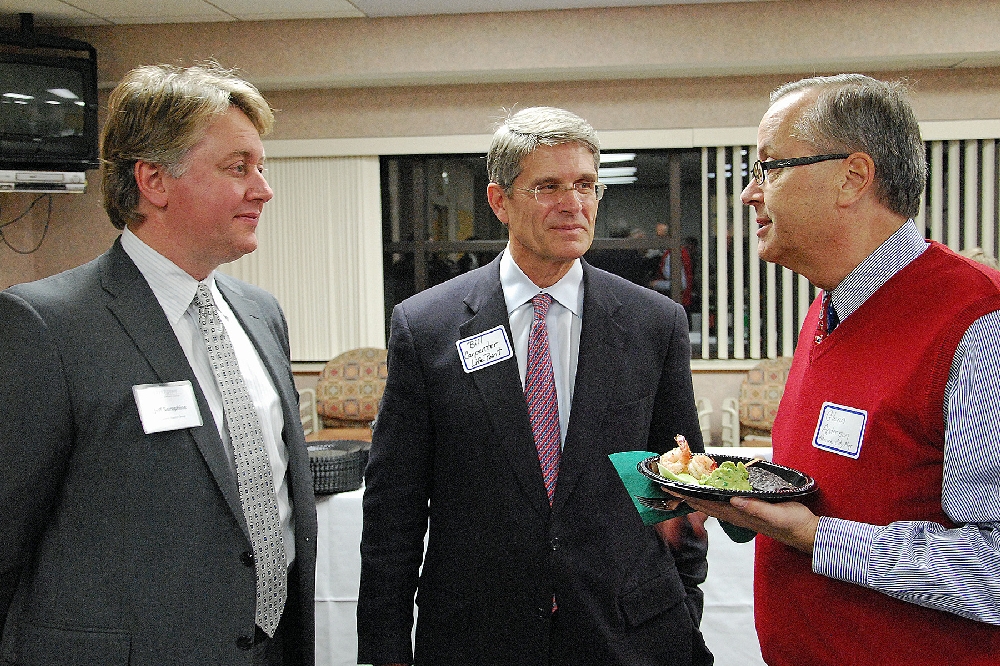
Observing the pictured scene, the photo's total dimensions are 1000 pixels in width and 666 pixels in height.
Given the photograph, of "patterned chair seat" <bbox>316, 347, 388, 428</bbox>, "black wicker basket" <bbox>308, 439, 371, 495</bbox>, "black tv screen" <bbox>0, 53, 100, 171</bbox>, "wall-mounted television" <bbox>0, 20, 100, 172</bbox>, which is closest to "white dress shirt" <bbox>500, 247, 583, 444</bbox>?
"black wicker basket" <bbox>308, 439, 371, 495</bbox>

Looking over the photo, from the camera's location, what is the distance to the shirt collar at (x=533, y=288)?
179cm

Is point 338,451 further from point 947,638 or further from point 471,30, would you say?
point 471,30

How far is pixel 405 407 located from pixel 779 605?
2.90 feet

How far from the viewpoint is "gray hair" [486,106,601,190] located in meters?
1.74

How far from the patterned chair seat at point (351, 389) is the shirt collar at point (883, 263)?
4.82 m

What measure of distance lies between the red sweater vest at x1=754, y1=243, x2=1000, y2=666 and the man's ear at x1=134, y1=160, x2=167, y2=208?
54.8 inches

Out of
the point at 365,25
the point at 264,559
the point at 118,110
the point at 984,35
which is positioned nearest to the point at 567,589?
the point at 264,559

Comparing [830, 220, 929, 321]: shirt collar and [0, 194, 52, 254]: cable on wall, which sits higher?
[0, 194, 52, 254]: cable on wall

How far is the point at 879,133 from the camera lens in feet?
4.57

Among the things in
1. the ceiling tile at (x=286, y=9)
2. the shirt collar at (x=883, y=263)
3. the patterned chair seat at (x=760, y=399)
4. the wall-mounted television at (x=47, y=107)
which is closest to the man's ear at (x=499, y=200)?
the shirt collar at (x=883, y=263)

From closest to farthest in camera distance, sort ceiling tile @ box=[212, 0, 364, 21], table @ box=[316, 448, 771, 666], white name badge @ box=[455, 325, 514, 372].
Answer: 1. white name badge @ box=[455, 325, 514, 372]
2. table @ box=[316, 448, 771, 666]
3. ceiling tile @ box=[212, 0, 364, 21]

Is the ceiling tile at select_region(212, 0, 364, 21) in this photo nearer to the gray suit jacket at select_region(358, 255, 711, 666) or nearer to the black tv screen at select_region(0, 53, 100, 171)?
the black tv screen at select_region(0, 53, 100, 171)

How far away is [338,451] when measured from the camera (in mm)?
3172

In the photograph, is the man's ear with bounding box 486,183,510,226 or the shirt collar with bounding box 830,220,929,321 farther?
the man's ear with bounding box 486,183,510,226
